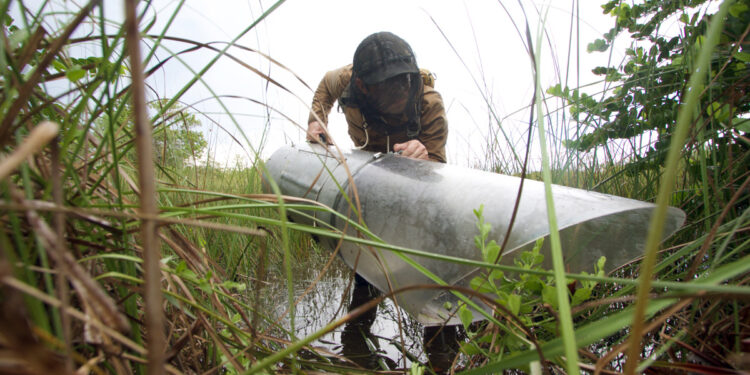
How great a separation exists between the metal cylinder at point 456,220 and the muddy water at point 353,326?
0.56 feet

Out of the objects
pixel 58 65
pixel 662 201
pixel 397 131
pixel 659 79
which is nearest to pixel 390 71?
pixel 397 131

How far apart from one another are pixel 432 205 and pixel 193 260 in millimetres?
679

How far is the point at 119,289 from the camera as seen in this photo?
23.0 inches

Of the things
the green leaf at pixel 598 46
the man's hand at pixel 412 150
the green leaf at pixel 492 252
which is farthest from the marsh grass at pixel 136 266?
the man's hand at pixel 412 150

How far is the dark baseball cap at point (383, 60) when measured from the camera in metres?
2.30

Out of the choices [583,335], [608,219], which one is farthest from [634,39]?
[583,335]

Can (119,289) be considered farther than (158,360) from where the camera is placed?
Yes

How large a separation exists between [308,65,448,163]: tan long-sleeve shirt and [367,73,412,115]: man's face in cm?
22

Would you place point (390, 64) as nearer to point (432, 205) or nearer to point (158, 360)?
point (432, 205)

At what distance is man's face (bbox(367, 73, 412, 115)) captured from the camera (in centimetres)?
234

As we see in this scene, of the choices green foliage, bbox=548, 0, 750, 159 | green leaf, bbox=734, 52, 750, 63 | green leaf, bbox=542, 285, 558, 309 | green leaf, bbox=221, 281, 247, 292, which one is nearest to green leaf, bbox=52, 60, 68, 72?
green leaf, bbox=221, 281, 247, 292

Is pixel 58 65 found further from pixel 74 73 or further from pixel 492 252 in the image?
pixel 492 252

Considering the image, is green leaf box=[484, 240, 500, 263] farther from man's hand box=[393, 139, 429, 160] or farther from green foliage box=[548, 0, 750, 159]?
man's hand box=[393, 139, 429, 160]

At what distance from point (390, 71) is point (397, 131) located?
0.50 metres
